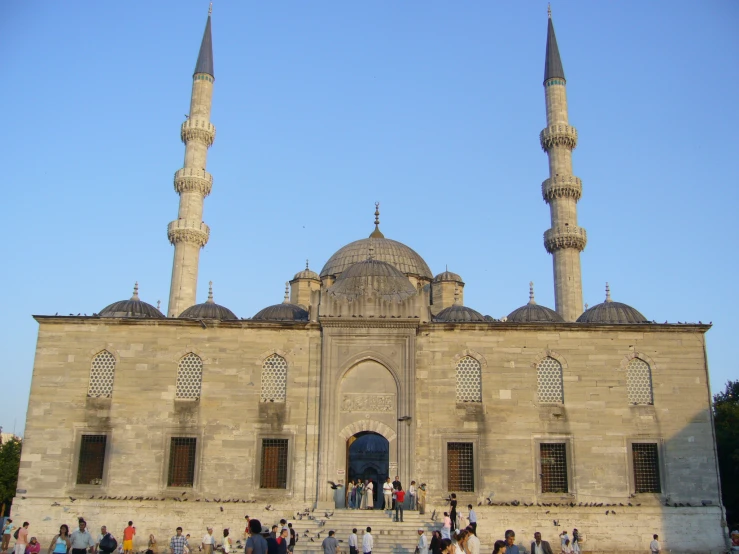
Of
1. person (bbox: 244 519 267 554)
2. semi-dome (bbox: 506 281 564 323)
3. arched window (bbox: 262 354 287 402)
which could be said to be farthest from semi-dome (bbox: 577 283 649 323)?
person (bbox: 244 519 267 554)

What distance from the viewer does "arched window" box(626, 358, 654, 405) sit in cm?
1992

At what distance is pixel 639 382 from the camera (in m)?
20.1

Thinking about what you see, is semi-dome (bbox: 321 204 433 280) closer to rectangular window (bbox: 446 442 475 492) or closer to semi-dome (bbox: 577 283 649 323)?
semi-dome (bbox: 577 283 649 323)

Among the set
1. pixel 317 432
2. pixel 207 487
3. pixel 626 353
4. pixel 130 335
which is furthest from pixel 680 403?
pixel 130 335

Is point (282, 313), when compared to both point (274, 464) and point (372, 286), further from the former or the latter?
point (274, 464)

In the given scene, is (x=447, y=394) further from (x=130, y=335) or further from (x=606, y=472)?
(x=130, y=335)

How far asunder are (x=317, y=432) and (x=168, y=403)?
13.8 ft

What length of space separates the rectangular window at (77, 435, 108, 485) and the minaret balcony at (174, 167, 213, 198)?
57.1ft

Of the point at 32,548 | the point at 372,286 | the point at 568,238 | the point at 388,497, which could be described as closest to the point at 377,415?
the point at 388,497

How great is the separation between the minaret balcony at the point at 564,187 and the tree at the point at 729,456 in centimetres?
1162

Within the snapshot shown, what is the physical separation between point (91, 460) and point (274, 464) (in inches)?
195

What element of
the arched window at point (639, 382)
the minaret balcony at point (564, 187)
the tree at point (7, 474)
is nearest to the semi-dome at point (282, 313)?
the arched window at point (639, 382)

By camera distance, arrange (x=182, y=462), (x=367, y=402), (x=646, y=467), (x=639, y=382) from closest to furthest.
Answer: (x=646, y=467) < (x=182, y=462) < (x=367, y=402) < (x=639, y=382)

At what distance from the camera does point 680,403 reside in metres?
19.8
